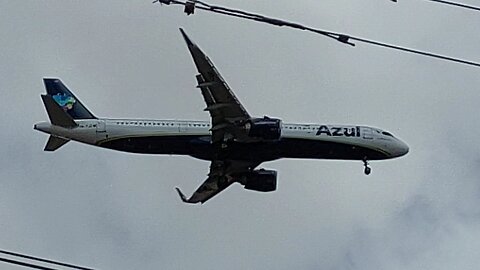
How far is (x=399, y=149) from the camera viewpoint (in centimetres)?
6669

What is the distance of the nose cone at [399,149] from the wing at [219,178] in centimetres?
841

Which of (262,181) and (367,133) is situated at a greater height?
(367,133)

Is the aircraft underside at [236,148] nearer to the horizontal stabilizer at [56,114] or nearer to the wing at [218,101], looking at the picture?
the wing at [218,101]

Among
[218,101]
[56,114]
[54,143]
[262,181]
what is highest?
[218,101]

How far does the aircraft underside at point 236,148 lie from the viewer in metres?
62.9

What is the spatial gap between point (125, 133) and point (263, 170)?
9910 millimetres

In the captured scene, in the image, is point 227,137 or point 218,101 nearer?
point 218,101

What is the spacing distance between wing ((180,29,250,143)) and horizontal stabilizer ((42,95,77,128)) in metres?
8.47

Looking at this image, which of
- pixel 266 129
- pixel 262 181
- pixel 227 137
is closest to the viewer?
pixel 266 129

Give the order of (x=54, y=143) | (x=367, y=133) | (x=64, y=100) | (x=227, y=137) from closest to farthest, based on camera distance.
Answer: (x=227, y=137) → (x=54, y=143) → (x=367, y=133) → (x=64, y=100)

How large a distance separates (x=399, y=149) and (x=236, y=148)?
10.3 meters

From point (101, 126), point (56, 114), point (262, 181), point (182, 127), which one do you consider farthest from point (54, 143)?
point (262, 181)

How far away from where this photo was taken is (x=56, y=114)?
62844 millimetres

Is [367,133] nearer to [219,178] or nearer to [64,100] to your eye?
[219,178]
